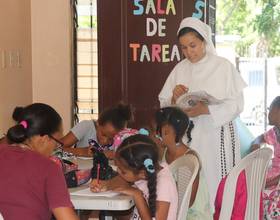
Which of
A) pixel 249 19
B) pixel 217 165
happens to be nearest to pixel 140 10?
pixel 249 19

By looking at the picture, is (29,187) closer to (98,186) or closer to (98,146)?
(98,186)

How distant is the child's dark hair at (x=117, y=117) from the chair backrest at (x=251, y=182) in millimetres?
996

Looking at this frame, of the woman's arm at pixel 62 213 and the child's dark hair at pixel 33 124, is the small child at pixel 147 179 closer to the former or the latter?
the child's dark hair at pixel 33 124

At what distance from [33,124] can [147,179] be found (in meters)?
0.50

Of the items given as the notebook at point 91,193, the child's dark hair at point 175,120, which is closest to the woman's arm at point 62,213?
the notebook at point 91,193

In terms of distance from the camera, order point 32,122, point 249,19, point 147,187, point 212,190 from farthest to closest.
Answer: point 249,19 → point 212,190 → point 147,187 → point 32,122

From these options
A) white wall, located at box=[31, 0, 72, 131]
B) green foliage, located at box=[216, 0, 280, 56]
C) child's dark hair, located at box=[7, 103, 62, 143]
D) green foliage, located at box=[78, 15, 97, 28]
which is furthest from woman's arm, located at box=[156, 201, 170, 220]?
green foliage, located at box=[216, 0, 280, 56]

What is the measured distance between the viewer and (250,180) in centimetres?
208

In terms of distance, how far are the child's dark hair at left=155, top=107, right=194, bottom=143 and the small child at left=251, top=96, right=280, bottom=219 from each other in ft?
1.97

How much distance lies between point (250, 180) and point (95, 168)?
64cm

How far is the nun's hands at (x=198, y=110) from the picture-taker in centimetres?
288

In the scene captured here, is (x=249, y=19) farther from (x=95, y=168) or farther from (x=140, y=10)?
(x=95, y=168)

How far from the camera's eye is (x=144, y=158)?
6.59 feet

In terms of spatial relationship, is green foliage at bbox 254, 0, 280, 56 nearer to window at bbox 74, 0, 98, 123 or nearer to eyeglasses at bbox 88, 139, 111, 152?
window at bbox 74, 0, 98, 123
